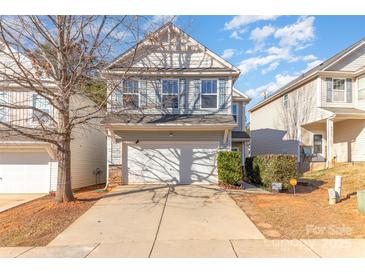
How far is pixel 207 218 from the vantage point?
723 cm

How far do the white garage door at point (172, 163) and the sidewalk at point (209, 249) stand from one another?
22.9 ft

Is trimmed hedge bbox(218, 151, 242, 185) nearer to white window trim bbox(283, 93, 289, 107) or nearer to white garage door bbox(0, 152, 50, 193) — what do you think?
white garage door bbox(0, 152, 50, 193)

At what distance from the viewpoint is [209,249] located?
5023 mm

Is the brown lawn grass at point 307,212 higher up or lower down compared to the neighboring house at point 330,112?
lower down

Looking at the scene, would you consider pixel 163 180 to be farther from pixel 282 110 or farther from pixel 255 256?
pixel 282 110

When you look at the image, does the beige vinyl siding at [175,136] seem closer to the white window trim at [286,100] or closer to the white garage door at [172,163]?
the white garage door at [172,163]

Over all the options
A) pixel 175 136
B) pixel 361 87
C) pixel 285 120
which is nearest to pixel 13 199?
pixel 175 136

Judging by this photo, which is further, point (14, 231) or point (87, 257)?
point (14, 231)

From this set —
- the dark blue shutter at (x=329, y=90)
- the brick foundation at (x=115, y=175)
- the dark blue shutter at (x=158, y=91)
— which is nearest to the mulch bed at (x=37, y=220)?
the brick foundation at (x=115, y=175)

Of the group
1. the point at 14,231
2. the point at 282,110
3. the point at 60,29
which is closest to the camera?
the point at 14,231

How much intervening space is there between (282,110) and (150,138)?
1335 centimetres

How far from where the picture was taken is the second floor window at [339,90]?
16.2 meters

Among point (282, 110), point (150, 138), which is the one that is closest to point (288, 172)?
point (150, 138)

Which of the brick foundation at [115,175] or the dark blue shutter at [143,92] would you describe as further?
the dark blue shutter at [143,92]
